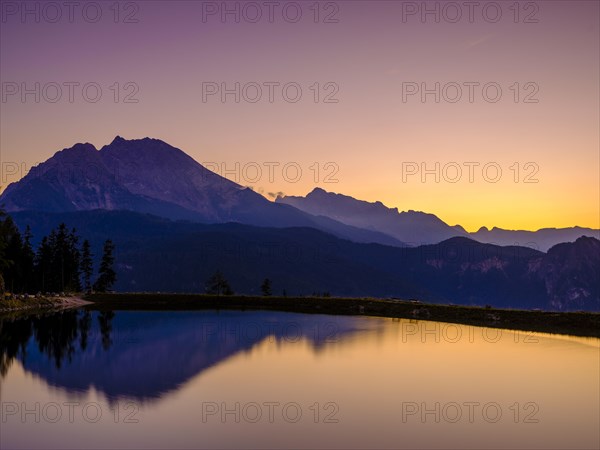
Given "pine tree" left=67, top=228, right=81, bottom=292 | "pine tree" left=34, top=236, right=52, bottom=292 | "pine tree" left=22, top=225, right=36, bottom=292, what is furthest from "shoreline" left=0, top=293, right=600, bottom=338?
"pine tree" left=67, top=228, right=81, bottom=292

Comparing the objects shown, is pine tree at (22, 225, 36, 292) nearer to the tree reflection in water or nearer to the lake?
the tree reflection in water

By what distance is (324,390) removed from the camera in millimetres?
35219

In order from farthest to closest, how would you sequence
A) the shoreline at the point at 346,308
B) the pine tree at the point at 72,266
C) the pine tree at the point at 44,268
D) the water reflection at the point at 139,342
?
the pine tree at the point at 72,266 < the pine tree at the point at 44,268 < the shoreline at the point at 346,308 < the water reflection at the point at 139,342

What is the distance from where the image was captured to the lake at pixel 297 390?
86.5 ft

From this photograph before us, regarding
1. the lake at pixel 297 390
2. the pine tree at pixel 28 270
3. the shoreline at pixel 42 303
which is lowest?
the lake at pixel 297 390

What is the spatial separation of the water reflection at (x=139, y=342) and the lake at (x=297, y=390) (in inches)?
9.9

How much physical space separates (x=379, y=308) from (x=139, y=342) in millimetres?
45811

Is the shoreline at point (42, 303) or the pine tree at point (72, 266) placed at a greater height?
the pine tree at point (72, 266)

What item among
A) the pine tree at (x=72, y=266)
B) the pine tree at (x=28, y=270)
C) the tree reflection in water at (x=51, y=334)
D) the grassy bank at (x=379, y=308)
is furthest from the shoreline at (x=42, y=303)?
the pine tree at (x=72, y=266)

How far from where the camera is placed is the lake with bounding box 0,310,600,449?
2636cm

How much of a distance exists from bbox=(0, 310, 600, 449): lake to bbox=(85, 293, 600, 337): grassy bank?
10.5 m

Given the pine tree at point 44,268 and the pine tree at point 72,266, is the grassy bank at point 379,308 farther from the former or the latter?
the pine tree at point 72,266

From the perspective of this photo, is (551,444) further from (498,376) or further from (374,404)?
(498,376)

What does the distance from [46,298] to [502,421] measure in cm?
9407
